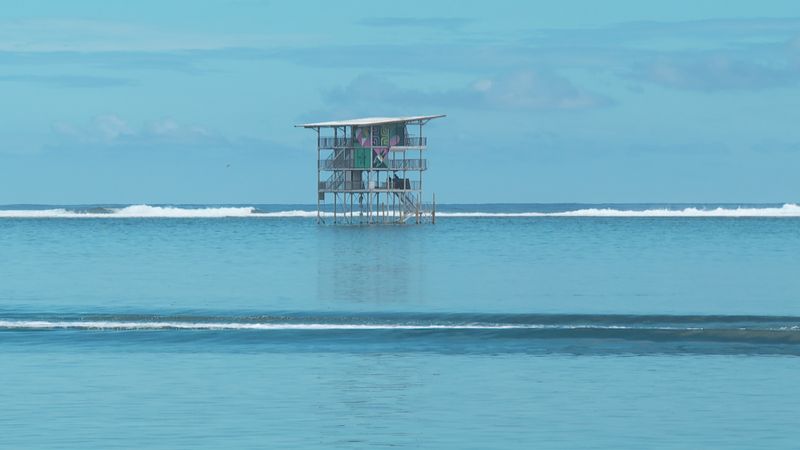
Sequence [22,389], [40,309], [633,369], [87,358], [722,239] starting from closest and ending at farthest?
[22,389]
[633,369]
[87,358]
[40,309]
[722,239]

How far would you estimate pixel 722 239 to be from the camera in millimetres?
75312

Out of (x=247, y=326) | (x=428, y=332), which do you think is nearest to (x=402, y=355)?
(x=428, y=332)

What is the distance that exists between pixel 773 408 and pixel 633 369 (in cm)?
412

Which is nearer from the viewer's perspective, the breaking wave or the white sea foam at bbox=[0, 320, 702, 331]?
the breaking wave

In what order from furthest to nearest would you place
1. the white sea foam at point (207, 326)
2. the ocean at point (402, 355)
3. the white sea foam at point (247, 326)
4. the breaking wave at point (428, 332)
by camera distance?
the white sea foam at point (207, 326)
the white sea foam at point (247, 326)
the breaking wave at point (428, 332)
the ocean at point (402, 355)

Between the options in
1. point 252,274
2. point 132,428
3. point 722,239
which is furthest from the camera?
point 722,239

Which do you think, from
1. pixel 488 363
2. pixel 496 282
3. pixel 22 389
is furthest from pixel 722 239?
pixel 22 389

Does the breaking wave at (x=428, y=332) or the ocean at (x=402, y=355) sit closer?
the ocean at (x=402, y=355)

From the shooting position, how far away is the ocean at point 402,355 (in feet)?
55.7

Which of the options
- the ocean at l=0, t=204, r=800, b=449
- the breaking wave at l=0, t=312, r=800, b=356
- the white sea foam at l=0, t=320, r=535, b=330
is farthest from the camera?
the white sea foam at l=0, t=320, r=535, b=330

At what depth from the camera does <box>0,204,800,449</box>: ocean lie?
1697 centimetres

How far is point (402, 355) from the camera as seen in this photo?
2416cm

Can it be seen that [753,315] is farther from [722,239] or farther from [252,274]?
[722,239]

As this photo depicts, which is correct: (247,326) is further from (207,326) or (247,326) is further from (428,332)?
(428,332)
